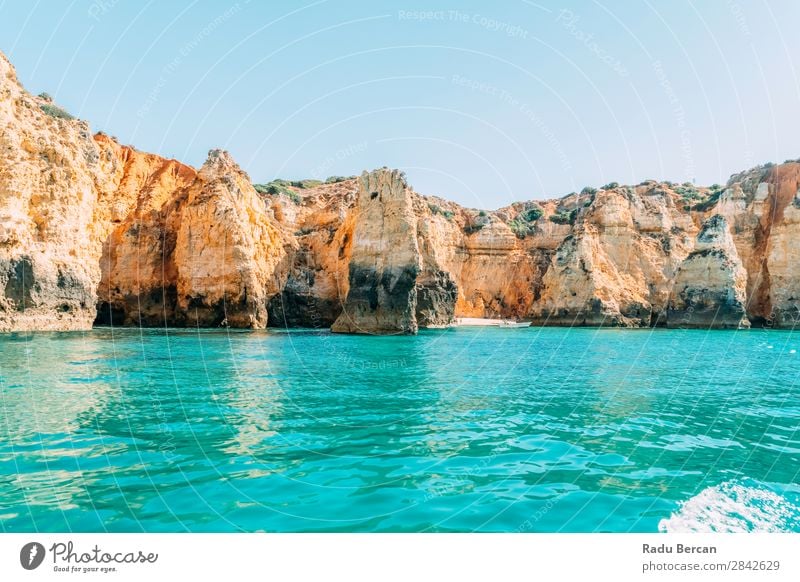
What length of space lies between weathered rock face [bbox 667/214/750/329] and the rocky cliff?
143 mm

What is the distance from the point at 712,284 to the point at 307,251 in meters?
41.0

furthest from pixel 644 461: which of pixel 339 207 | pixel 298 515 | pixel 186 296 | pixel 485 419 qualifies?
pixel 339 207

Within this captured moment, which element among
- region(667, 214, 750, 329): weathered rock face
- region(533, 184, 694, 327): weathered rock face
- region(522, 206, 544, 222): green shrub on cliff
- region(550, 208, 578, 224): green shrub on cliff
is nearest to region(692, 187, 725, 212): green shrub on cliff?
region(533, 184, 694, 327): weathered rock face

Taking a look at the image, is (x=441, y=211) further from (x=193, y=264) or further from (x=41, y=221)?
(x=41, y=221)

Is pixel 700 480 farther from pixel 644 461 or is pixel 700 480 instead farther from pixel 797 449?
pixel 797 449

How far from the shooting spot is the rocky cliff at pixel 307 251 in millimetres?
31312

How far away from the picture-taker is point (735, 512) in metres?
5.88

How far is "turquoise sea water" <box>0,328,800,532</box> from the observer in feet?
18.3
